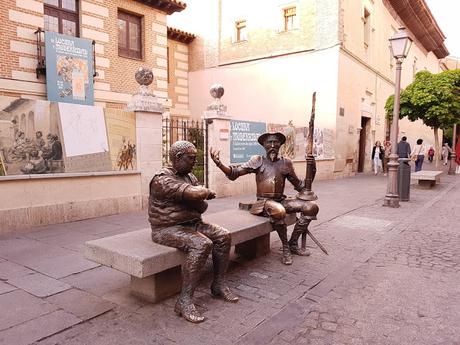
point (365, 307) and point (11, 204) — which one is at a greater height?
point (11, 204)

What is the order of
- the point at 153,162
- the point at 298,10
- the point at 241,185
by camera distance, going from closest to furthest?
1. the point at 153,162
2. the point at 241,185
3. the point at 298,10

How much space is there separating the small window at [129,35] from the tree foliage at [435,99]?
1136cm

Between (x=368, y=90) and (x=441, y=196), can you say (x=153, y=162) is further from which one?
(x=368, y=90)

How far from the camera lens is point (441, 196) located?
11.0 m

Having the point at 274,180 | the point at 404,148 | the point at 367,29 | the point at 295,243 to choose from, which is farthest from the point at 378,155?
the point at 274,180

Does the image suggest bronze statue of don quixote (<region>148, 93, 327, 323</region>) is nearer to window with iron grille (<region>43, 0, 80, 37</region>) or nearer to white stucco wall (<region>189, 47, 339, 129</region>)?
window with iron grille (<region>43, 0, 80, 37</region>)

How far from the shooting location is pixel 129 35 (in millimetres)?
13938

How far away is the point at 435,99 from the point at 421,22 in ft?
38.3

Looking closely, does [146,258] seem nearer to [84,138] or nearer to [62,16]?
[84,138]

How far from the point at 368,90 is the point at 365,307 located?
17.4m

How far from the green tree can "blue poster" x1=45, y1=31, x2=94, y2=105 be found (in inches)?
506

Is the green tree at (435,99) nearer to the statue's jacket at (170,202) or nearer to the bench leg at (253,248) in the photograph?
the bench leg at (253,248)

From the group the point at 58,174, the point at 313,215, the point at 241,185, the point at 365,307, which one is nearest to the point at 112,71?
the point at 241,185

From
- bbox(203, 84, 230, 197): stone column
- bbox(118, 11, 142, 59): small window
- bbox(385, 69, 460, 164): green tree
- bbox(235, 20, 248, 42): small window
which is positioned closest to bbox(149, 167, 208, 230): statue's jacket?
bbox(203, 84, 230, 197): stone column
